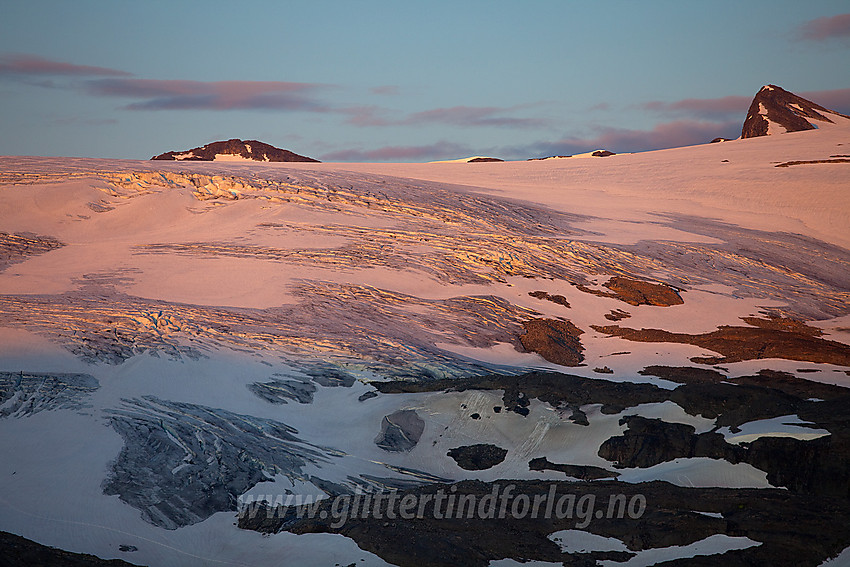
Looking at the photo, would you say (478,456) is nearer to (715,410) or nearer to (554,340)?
(715,410)

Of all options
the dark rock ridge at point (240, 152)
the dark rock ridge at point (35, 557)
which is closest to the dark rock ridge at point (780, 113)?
the dark rock ridge at point (240, 152)

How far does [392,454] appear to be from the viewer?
20.1m

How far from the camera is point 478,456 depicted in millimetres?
19516

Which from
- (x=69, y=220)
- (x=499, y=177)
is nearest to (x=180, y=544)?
(x=69, y=220)

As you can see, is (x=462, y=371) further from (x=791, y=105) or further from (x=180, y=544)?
(x=791, y=105)

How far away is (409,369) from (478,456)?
20.6ft

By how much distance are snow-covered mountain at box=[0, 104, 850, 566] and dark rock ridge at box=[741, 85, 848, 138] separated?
3657cm

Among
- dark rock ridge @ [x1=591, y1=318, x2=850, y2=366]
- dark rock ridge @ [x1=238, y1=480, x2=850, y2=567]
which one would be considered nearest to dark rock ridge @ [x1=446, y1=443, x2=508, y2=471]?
dark rock ridge @ [x1=238, y1=480, x2=850, y2=567]

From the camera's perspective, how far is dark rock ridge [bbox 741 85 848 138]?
78.2 m

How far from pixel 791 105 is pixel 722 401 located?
72.9 meters

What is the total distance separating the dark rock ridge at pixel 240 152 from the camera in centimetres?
7819

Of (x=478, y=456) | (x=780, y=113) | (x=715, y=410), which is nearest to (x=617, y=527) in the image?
(x=478, y=456)

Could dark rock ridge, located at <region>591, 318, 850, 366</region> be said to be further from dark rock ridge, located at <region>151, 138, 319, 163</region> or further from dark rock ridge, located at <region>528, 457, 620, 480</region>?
dark rock ridge, located at <region>151, 138, 319, 163</region>

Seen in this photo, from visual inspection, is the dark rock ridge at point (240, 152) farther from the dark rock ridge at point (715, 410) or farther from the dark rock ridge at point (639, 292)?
the dark rock ridge at point (715, 410)
